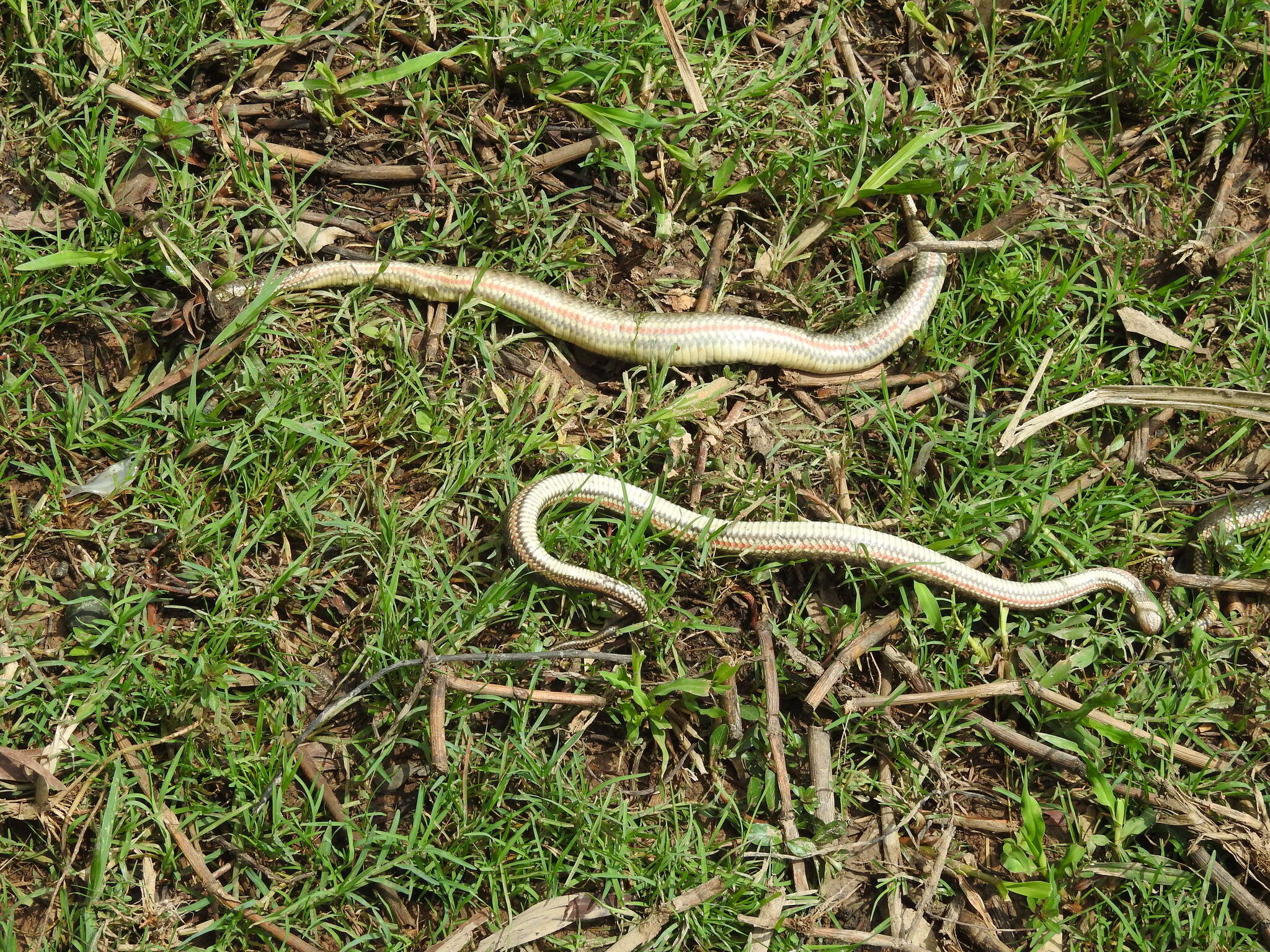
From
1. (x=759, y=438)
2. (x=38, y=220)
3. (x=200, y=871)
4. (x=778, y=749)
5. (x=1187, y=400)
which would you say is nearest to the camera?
(x=200, y=871)

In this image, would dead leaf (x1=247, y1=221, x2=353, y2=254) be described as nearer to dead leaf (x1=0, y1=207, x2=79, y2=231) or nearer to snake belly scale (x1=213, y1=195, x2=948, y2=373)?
snake belly scale (x1=213, y1=195, x2=948, y2=373)

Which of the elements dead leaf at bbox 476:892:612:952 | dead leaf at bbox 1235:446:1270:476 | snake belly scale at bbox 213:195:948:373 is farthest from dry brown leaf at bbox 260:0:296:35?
dead leaf at bbox 1235:446:1270:476

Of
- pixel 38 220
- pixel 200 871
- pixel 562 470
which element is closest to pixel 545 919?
pixel 200 871

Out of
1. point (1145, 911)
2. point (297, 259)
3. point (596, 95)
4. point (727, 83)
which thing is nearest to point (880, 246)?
point (727, 83)

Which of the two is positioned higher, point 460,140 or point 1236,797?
point 460,140

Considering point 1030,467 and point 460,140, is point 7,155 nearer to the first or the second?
point 460,140

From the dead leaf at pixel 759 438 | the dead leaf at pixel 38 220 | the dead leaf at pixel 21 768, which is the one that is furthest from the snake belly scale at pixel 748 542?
the dead leaf at pixel 38 220

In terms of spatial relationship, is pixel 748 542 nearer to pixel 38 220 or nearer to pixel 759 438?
pixel 759 438
